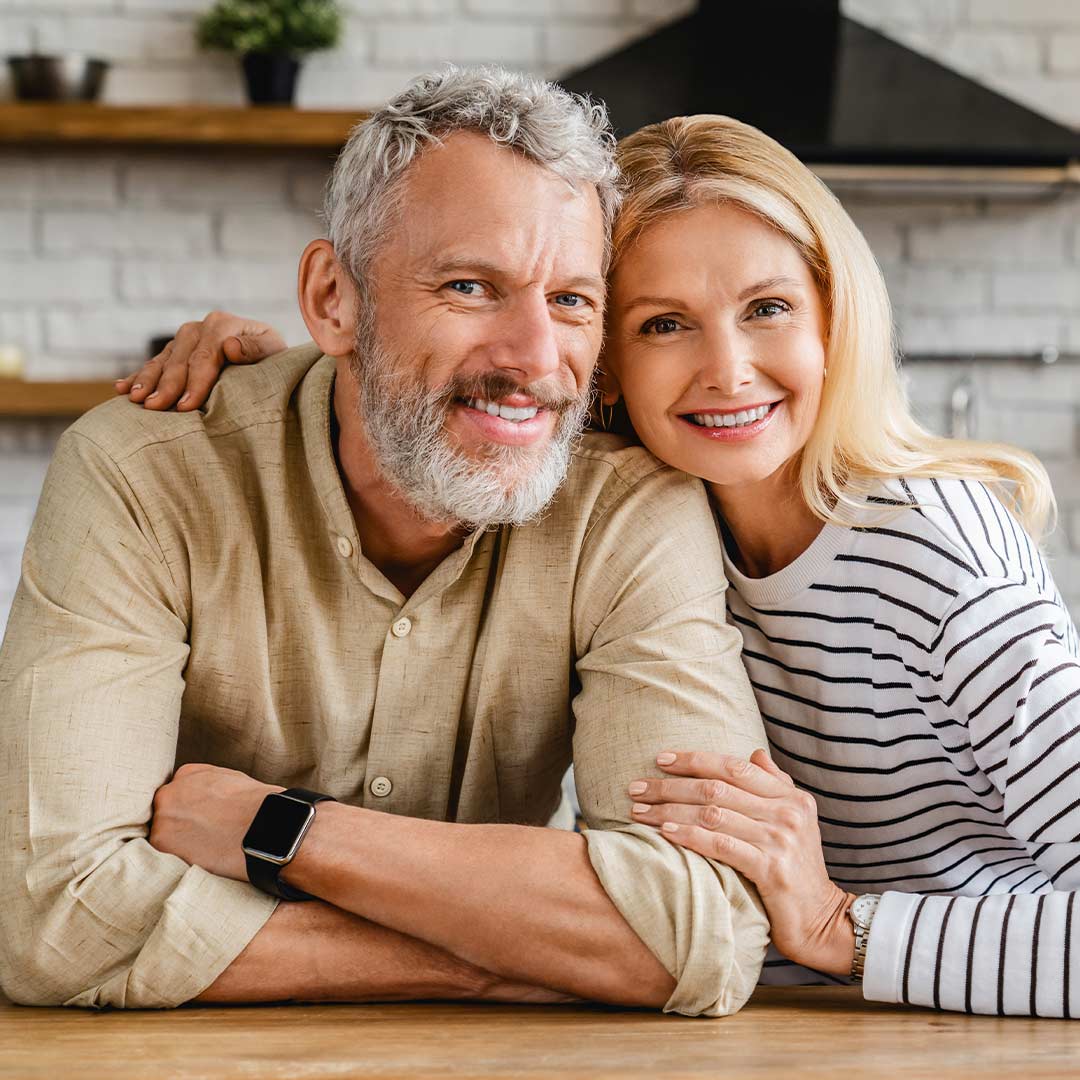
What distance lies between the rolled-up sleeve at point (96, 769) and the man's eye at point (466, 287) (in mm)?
377

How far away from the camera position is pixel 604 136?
147 centimetres

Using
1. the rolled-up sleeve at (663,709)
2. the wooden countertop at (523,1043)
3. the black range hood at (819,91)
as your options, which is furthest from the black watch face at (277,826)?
the black range hood at (819,91)

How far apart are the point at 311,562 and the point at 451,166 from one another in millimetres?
423

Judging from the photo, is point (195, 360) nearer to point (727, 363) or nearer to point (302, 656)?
point (302, 656)

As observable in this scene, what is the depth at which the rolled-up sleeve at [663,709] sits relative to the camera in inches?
43.6

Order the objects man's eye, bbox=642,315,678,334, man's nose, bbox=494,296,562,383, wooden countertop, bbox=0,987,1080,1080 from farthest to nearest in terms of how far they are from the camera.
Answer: man's eye, bbox=642,315,678,334
man's nose, bbox=494,296,562,383
wooden countertop, bbox=0,987,1080,1080

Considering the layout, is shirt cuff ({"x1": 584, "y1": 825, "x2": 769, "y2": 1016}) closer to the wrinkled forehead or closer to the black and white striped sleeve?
the black and white striped sleeve

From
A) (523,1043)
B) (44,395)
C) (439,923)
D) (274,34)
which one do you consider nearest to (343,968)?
(439,923)

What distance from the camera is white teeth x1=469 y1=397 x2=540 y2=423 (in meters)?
1.33

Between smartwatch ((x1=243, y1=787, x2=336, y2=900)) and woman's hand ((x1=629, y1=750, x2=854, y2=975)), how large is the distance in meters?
0.30

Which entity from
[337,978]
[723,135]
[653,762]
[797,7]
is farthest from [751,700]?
[797,7]

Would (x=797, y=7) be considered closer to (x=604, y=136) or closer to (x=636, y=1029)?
(x=604, y=136)

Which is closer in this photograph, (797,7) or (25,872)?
(25,872)

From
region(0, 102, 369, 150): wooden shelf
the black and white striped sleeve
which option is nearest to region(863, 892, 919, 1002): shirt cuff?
the black and white striped sleeve
